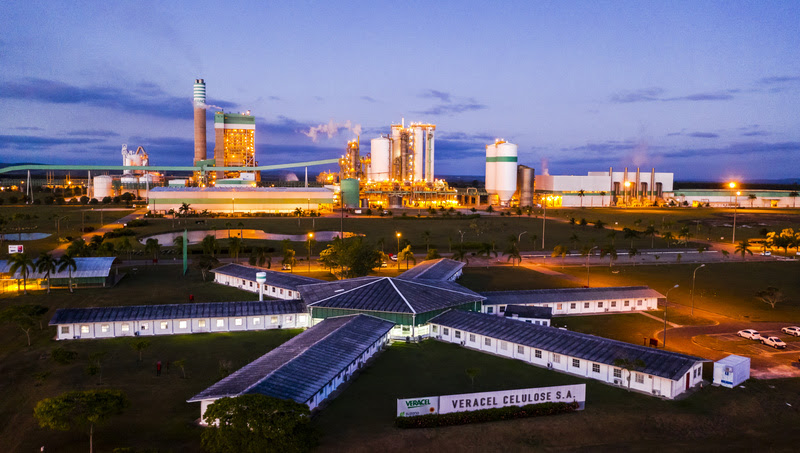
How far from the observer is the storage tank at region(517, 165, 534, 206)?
162 metres

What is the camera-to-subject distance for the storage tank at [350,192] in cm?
13812

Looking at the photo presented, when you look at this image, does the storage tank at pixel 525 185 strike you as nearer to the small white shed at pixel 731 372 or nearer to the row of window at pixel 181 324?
the row of window at pixel 181 324

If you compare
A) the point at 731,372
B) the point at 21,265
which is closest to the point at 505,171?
the point at 21,265

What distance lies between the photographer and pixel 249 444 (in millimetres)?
20016

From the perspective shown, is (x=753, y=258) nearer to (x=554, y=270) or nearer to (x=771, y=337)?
(x=554, y=270)

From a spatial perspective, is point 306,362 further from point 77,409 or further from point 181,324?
point 181,324

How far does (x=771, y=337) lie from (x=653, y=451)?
806 inches

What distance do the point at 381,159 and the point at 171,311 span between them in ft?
395

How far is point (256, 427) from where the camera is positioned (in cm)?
2025

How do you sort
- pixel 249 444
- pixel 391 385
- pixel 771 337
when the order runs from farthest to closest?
pixel 771 337 → pixel 391 385 → pixel 249 444

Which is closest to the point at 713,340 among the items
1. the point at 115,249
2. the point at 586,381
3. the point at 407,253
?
the point at 586,381

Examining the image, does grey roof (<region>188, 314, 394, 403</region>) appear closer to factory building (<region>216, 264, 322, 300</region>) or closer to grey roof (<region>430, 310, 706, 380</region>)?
grey roof (<region>430, 310, 706, 380</region>)

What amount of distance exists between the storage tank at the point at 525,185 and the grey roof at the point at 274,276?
118870 millimetres

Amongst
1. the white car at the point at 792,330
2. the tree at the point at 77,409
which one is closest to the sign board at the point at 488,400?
the tree at the point at 77,409
